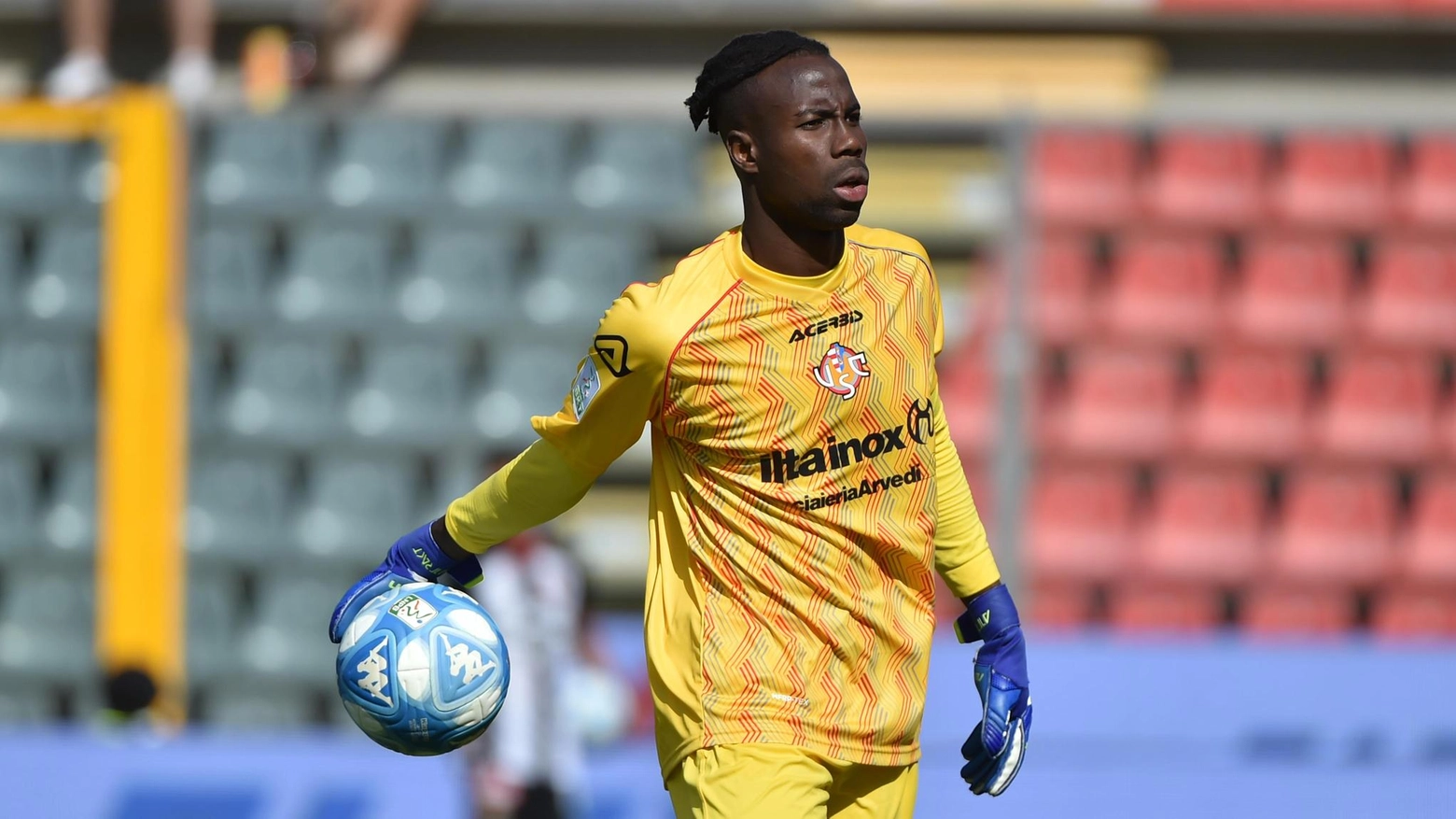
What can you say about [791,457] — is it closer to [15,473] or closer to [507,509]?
[507,509]

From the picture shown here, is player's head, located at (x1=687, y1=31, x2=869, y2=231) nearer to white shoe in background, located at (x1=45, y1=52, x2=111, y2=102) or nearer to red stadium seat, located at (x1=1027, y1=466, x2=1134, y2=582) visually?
red stadium seat, located at (x1=1027, y1=466, x2=1134, y2=582)

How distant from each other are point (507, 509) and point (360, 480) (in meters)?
5.10

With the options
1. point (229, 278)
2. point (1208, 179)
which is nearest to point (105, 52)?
point (229, 278)

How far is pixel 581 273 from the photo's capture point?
338 inches

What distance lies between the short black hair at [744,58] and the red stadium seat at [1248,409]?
5.64 metres

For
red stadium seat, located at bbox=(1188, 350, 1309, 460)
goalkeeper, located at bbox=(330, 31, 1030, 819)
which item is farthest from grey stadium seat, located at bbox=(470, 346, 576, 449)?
goalkeeper, located at bbox=(330, 31, 1030, 819)

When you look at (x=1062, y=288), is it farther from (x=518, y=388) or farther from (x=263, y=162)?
(x=263, y=162)

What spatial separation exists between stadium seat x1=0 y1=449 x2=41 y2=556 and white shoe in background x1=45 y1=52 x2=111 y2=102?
171 cm

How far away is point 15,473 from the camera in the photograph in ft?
27.2

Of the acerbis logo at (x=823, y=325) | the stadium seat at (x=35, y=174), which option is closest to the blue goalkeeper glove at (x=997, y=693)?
the acerbis logo at (x=823, y=325)

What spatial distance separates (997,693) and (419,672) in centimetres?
106

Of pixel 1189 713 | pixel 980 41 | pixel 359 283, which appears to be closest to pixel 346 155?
pixel 359 283

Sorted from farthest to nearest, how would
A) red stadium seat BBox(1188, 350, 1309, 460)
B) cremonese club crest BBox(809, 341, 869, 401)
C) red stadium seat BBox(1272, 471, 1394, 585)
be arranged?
1. red stadium seat BBox(1188, 350, 1309, 460)
2. red stadium seat BBox(1272, 471, 1394, 585)
3. cremonese club crest BBox(809, 341, 869, 401)

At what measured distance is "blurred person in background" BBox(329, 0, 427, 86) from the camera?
9219 mm
